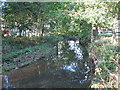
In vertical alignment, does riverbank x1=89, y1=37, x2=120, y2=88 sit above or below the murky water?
above

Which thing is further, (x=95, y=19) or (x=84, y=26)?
(x=84, y=26)

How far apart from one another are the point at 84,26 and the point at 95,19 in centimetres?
70

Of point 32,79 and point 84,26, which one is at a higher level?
point 84,26

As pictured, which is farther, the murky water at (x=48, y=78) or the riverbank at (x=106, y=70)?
the murky water at (x=48, y=78)

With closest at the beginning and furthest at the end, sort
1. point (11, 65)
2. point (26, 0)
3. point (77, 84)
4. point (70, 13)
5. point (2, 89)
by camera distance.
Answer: point (2, 89), point (77, 84), point (70, 13), point (11, 65), point (26, 0)

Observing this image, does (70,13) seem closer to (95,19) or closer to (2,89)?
(95,19)

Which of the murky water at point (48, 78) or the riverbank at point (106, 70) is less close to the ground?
the riverbank at point (106, 70)

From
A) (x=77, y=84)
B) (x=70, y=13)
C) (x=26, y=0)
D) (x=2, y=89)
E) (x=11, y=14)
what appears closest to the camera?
(x=2, y=89)

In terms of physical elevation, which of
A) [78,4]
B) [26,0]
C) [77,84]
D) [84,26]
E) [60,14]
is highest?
[26,0]

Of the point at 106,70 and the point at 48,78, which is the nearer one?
the point at 106,70

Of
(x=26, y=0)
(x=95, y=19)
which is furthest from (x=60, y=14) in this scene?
(x=26, y=0)

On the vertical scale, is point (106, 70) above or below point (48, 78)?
above

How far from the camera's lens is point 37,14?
8.84 meters

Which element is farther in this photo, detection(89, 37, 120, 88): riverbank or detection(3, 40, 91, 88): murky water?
detection(3, 40, 91, 88): murky water
